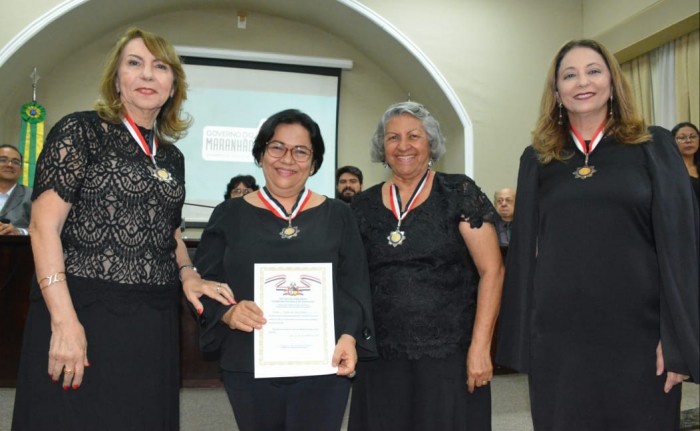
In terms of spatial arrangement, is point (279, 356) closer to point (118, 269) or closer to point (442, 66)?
point (118, 269)

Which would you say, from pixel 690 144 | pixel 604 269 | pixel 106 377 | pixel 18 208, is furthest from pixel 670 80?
pixel 18 208

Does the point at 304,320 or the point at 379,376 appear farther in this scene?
the point at 379,376

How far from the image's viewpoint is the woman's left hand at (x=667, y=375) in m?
1.60

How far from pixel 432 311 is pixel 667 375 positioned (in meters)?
0.69

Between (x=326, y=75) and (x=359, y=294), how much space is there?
19.7ft

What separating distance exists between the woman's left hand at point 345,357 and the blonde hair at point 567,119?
875 mm

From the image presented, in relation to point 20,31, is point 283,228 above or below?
below

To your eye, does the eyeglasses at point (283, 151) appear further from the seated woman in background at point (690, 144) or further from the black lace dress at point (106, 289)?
the seated woman in background at point (690, 144)

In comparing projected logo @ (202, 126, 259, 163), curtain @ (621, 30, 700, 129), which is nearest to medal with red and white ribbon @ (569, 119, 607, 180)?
curtain @ (621, 30, 700, 129)

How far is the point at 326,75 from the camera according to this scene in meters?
7.39

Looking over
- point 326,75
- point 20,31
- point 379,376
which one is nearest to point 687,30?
point 326,75

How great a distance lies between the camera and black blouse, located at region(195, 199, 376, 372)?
1.70 m

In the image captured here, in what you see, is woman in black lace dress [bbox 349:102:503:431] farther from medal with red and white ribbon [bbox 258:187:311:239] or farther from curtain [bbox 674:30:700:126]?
curtain [bbox 674:30:700:126]

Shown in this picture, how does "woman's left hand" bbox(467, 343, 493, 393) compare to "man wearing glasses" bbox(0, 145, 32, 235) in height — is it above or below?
below
